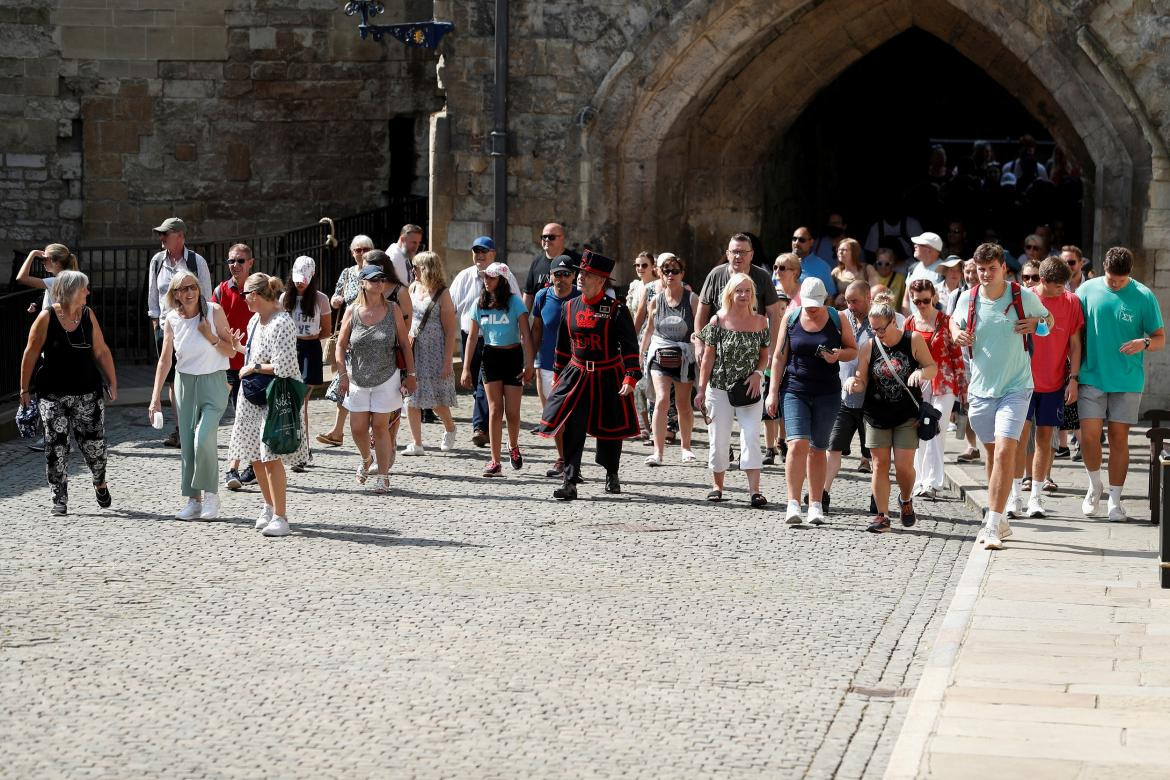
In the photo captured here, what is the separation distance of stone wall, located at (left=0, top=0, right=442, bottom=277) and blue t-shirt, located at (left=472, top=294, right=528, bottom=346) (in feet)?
27.8

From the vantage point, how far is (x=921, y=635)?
815cm

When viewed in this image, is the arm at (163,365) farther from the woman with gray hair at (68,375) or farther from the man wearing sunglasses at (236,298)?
the man wearing sunglasses at (236,298)

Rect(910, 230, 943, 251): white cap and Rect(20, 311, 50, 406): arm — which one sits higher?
Rect(910, 230, 943, 251): white cap

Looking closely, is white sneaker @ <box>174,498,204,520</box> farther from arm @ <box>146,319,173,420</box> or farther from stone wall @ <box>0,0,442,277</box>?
stone wall @ <box>0,0,442,277</box>

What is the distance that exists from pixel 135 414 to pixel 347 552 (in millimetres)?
5940

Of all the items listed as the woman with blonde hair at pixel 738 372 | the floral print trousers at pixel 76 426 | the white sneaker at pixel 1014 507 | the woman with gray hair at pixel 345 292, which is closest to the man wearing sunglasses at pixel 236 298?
the woman with gray hair at pixel 345 292

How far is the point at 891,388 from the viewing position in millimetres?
10312

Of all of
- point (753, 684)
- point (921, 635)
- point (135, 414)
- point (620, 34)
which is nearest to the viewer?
point (753, 684)

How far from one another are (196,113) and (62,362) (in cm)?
1016

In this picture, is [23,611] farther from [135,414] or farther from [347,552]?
[135,414]

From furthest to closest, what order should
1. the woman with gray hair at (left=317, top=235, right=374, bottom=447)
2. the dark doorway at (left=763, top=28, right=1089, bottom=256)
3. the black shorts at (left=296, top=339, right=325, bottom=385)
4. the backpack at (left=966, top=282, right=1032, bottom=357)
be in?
the dark doorway at (left=763, top=28, right=1089, bottom=256)
the woman with gray hair at (left=317, top=235, right=374, bottom=447)
the black shorts at (left=296, top=339, right=325, bottom=385)
the backpack at (left=966, top=282, right=1032, bottom=357)

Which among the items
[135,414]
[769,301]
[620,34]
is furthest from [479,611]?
[620,34]

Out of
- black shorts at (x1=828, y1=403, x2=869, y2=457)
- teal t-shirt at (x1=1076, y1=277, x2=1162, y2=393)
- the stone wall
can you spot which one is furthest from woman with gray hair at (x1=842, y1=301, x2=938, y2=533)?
the stone wall

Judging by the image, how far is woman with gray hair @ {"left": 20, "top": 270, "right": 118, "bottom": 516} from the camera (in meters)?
11.0
